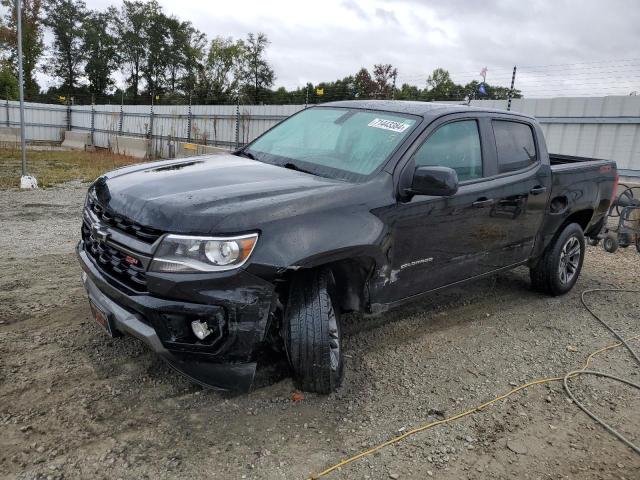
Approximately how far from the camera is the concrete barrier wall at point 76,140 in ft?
89.5

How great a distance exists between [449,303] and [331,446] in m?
2.55

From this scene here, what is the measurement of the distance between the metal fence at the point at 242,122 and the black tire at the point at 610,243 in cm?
238

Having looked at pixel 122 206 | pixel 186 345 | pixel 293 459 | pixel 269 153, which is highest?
pixel 269 153

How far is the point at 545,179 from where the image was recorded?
4.54 meters

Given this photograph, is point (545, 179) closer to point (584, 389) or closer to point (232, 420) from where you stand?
point (584, 389)

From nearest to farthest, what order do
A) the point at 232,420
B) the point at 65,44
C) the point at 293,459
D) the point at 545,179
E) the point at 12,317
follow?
the point at 293,459
the point at 232,420
the point at 12,317
the point at 545,179
the point at 65,44

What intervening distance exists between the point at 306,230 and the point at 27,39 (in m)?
61.7

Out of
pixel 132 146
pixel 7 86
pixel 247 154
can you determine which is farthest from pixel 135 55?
pixel 247 154

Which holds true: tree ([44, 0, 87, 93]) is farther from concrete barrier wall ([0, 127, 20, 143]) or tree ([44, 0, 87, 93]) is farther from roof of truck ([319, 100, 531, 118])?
roof of truck ([319, 100, 531, 118])

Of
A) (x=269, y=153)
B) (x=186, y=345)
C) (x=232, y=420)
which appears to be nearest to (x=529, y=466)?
(x=232, y=420)

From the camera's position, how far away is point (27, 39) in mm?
52625

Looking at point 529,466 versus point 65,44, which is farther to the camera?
point 65,44

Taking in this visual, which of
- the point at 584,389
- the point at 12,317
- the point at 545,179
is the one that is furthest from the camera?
the point at 545,179

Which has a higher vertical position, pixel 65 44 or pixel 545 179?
pixel 65 44
